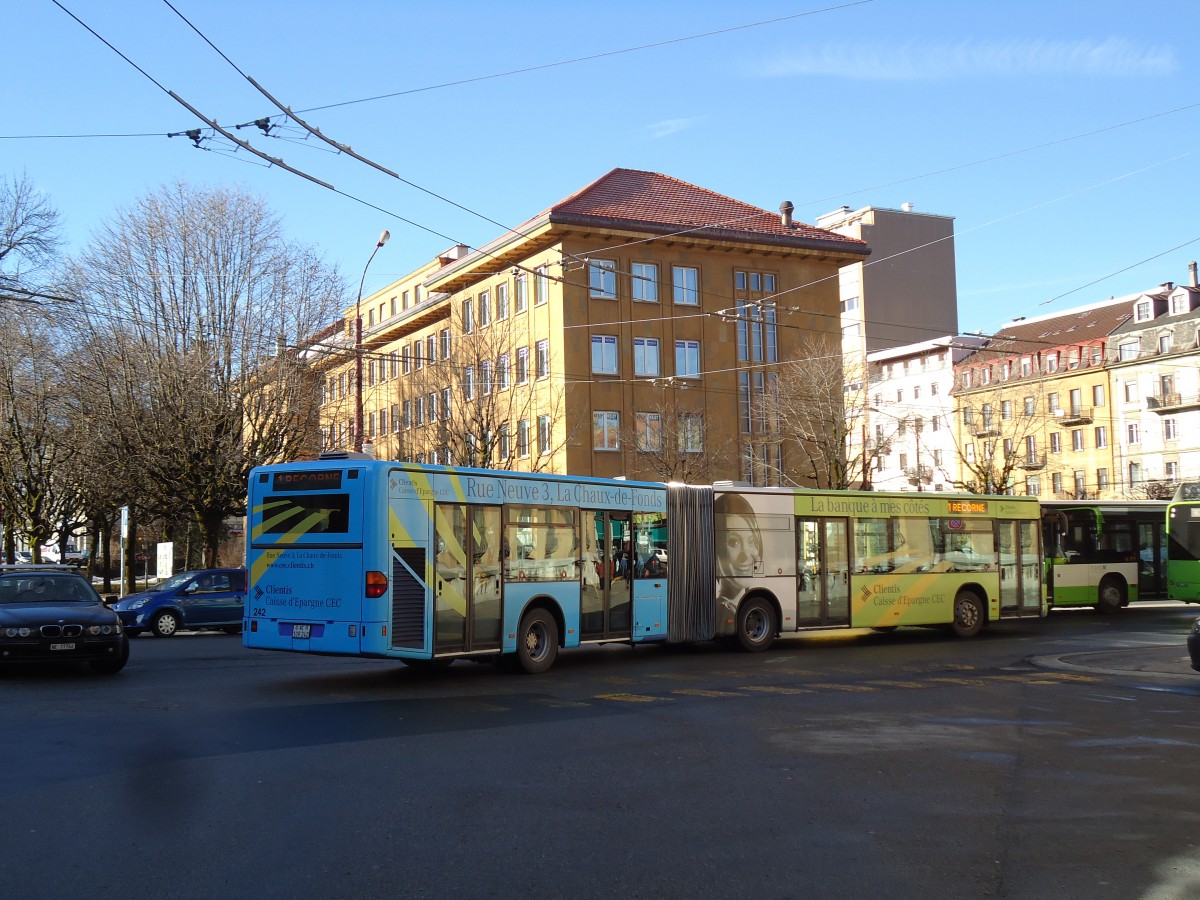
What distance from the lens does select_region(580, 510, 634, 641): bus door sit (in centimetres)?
1816

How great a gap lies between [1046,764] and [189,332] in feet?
100

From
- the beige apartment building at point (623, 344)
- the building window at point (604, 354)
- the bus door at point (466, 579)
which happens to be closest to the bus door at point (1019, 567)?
the bus door at point (466, 579)

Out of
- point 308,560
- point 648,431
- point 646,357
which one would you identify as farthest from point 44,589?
point 646,357

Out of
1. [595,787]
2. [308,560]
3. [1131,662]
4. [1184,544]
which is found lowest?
[1131,662]

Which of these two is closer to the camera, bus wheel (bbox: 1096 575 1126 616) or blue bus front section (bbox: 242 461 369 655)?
blue bus front section (bbox: 242 461 369 655)

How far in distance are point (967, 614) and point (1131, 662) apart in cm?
553

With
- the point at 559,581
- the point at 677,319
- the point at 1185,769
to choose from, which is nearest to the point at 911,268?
the point at 677,319

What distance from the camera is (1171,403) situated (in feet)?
229

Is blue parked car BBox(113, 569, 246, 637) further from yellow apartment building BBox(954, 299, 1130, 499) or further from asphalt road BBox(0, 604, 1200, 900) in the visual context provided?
yellow apartment building BBox(954, 299, 1130, 499)

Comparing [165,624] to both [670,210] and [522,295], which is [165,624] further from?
[670,210]

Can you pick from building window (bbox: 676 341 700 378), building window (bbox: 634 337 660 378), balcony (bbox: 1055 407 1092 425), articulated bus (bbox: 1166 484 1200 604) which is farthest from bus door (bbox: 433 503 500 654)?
balcony (bbox: 1055 407 1092 425)

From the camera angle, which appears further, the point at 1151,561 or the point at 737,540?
the point at 1151,561

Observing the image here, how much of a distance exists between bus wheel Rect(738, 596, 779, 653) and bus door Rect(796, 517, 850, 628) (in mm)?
624

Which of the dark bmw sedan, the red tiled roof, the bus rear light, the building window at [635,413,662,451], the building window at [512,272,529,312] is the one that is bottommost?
the dark bmw sedan
